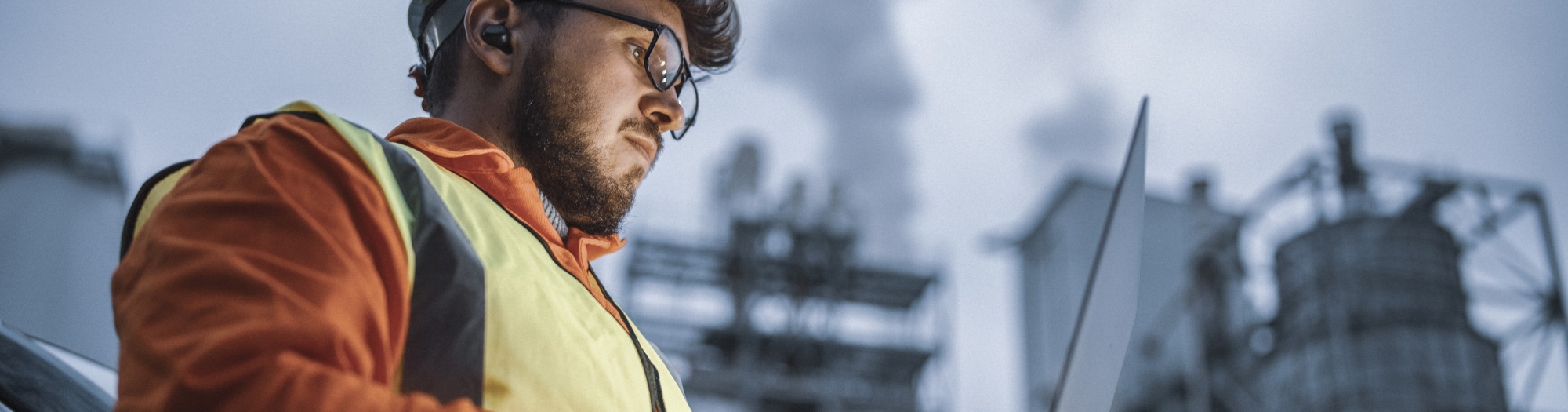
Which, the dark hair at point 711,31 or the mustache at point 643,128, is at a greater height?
the dark hair at point 711,31

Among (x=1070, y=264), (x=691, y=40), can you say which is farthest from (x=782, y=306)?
(x=691, y=40)

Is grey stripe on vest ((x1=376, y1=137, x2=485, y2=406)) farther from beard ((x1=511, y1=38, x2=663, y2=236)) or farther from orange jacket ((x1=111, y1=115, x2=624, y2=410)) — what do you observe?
beard ((x1=511, y1=38, x2=663, y2=236))

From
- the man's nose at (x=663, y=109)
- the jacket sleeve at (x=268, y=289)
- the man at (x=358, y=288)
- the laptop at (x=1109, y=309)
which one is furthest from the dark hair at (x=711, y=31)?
the jacket sleeve at (x=268, y=289)

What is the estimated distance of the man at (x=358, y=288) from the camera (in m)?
0.72

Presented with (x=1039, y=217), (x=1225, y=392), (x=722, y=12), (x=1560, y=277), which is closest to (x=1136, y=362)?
(x=1225, y=392)

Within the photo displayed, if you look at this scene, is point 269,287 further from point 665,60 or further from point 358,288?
point 665,60

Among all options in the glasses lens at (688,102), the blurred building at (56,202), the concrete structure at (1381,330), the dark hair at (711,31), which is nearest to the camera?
the glasses lens at (688,102)

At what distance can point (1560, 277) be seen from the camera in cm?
1591

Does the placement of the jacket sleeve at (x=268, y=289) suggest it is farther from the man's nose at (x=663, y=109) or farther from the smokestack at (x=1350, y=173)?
the smokestack at (x=1350, y=173)

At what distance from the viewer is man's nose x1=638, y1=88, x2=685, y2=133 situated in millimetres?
1531

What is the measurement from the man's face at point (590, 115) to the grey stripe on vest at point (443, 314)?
571mm

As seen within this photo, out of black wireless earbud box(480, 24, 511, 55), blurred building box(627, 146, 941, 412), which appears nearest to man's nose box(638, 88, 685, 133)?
black wireless earbud box(480, 24, 511, 55)

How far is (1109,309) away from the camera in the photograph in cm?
115

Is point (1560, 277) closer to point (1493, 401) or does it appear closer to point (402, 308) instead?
point (1493, 401)
